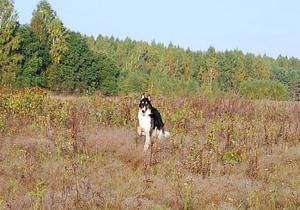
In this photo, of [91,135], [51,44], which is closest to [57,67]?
[51,44]

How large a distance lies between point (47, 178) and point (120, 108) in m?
5.63

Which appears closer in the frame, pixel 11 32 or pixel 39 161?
pixel 39 161

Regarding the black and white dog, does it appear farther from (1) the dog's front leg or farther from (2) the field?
(2) the field

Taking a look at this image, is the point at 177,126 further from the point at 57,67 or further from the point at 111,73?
the point at 111,73

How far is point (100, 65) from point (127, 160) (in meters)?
51.8

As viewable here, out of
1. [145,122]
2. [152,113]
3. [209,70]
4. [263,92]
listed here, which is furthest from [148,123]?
[209,70]

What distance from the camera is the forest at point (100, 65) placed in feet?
125

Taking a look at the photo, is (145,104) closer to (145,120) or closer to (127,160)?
(145,120)

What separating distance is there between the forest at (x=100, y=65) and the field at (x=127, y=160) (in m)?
3.91

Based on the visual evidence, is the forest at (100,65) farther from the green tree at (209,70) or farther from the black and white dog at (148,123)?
the black and white dog at (148,123)

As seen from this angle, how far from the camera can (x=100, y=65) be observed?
5941 cm

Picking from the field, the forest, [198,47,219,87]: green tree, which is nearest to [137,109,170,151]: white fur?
the field

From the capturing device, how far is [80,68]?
57062 mm


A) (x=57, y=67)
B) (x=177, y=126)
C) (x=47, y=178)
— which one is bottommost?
(x=47, y=178)
